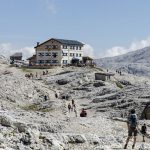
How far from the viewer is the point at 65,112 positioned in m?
73.4

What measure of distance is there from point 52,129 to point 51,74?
111 metres

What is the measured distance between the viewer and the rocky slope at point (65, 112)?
109ft

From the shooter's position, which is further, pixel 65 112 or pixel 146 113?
pixel 65 112

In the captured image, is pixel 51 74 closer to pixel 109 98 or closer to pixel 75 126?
pixel 109 98

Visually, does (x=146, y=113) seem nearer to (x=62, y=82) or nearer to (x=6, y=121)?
(x=6, y=121)

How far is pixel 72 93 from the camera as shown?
11388cm

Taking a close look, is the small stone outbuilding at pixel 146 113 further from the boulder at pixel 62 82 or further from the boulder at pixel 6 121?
the boulder at pixel 62 82

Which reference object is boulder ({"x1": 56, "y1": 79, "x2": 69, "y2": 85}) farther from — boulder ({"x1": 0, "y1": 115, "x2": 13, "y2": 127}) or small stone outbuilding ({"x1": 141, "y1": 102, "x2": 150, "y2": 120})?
boulder ({"x1": 0, "y1": 115, "x2": 13, "y2": 127})

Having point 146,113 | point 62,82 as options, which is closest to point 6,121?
point 146,113

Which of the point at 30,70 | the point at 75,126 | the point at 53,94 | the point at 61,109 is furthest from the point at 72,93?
the point at 75,126

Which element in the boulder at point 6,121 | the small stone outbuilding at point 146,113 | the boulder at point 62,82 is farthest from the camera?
the boulder at point 62,82

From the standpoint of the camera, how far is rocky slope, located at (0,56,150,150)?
33219 mm

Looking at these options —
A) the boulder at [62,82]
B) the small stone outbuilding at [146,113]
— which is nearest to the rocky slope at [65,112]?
the boulder at [62,82]

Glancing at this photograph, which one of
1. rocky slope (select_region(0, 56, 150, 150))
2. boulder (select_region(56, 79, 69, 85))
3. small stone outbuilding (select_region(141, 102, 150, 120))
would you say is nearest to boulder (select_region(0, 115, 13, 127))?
rocky slope (select_region(0, 56, 150, 150))
